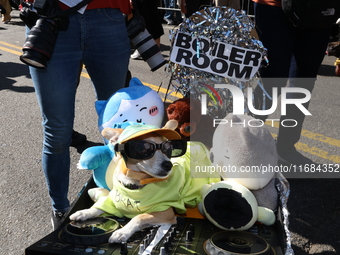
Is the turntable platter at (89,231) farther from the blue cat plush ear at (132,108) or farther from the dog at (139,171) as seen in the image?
the blue cat plush ear at (132,108)

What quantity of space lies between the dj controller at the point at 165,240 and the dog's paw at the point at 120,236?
20 millimetres

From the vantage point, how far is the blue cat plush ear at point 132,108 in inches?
97.3

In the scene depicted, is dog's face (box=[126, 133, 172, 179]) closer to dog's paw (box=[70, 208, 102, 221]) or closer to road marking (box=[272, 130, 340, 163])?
dog's paw (box=[70, 208, 102, 221])

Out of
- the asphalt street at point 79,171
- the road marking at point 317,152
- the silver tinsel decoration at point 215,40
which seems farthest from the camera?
the road marking at point 317,152

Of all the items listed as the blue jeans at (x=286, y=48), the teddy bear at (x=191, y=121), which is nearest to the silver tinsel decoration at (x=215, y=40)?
the teddy bear at (x=191, y=121)

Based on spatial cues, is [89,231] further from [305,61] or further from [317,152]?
[317,152]

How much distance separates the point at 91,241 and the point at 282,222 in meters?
0.86

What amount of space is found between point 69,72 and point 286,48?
5.20ft

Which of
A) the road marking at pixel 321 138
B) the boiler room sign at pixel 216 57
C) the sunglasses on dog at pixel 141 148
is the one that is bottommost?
the road marking at pixel 321 138

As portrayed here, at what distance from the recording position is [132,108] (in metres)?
2.48

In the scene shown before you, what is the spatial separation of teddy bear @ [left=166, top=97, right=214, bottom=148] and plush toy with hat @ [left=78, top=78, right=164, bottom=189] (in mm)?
101

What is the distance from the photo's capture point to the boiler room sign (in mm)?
2621

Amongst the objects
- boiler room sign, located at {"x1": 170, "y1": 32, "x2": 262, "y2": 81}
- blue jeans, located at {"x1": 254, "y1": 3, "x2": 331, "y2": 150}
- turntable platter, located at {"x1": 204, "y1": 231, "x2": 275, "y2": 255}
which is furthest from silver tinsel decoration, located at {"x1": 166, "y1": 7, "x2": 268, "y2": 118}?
turntable platter, located at {"x1": 204, "y1": 231, "x2": 275, "y2": 255}

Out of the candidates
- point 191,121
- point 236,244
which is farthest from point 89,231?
point 191,121
